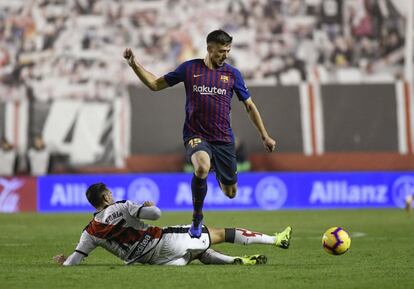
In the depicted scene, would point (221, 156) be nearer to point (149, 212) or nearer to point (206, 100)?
point (206, 100)

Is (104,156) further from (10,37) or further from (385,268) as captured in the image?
(385,268)

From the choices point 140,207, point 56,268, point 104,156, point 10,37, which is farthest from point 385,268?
point 10,37

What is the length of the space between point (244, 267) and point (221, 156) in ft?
4.39

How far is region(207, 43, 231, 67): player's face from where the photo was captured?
30.5 feet

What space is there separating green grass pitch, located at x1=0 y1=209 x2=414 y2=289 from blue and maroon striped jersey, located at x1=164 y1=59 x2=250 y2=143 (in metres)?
1.28

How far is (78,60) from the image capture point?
2531 cm

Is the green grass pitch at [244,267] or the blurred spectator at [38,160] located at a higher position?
the blurred spectator at [38,160]

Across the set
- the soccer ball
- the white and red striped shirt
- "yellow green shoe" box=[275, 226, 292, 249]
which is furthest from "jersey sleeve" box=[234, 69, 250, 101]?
the white and red striped shirt

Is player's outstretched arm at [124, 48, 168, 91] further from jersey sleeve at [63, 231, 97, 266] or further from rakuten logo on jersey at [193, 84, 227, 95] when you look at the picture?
jersey sleeve at [63, 231, 97, 266]

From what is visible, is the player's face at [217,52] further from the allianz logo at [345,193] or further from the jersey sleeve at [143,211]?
the allianz logo at [345,193]

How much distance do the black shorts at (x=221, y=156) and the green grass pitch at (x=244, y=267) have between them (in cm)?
93

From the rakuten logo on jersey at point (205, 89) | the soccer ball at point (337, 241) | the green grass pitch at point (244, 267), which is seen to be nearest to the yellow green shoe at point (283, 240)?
the green grass pitch at point (244, 267)

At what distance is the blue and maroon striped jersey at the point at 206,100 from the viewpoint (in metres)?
9.44

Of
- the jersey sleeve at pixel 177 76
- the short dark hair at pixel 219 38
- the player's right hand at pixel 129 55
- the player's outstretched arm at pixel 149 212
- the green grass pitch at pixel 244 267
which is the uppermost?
the short dark hair at pixel 219 38
